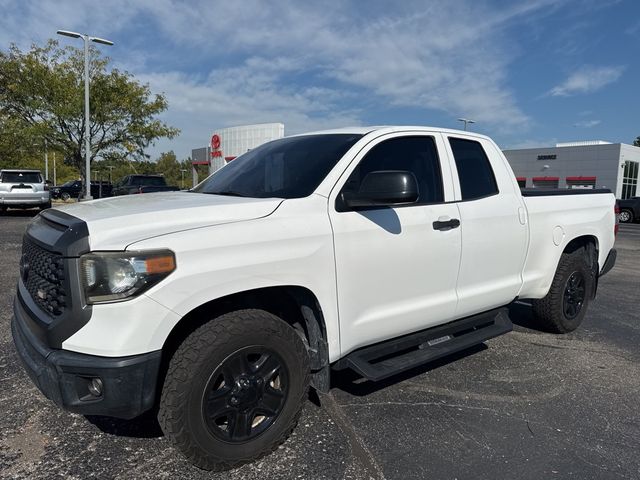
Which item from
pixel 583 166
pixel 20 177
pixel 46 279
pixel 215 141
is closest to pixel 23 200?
pixel 20 177

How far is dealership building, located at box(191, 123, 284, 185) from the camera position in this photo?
34062 millimetres

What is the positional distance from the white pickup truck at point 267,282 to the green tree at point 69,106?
21.4m

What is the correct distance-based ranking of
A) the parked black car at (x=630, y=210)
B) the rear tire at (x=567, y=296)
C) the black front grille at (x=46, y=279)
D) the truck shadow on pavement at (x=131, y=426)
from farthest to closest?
the parked black car at (x=630, y=210)
the rear tire at (x=567, y=296)
the truck shadow on pavement at (x=131, y=426)
the black front grille at (x=46, y=279)

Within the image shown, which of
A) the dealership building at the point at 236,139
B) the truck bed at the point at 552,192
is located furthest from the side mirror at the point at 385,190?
the dealership building at the point at 236,139

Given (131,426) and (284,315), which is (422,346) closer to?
(284,315)

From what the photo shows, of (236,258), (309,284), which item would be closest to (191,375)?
(236,258)

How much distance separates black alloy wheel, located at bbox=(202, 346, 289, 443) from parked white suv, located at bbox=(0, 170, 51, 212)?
17388 mm

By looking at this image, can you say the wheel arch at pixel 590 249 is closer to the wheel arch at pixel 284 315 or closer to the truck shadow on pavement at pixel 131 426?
the wheel arch at pixel 284 315

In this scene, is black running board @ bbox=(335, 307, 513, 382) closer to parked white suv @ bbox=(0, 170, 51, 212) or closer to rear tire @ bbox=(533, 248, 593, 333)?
rear tire @ bbox=(533, 248, 593, 333)

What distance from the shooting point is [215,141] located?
3838 centimetres

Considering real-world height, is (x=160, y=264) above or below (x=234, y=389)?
above

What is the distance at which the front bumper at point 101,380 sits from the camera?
217 centimetres

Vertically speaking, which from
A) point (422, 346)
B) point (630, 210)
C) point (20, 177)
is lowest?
point (422, 346)

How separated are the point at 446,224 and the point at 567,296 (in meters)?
2.25
